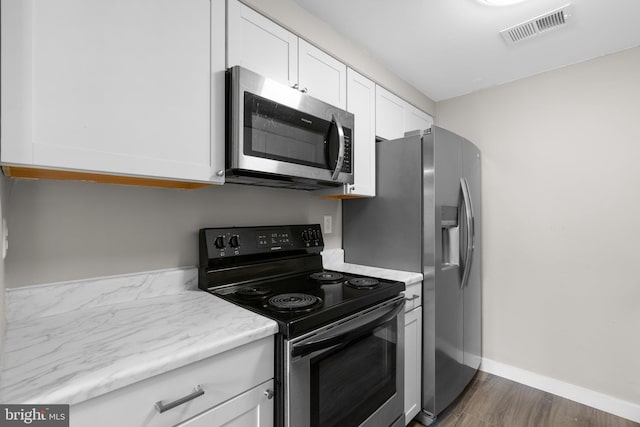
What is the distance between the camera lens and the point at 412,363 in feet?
5.94

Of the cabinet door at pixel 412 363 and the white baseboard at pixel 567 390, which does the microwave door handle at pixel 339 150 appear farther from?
the white baseboard at pixel 567 390

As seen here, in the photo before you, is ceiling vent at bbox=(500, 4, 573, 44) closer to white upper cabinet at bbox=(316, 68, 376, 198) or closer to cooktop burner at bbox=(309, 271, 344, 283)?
white upper cabinet at bbox=(316, 68, 376, 198)

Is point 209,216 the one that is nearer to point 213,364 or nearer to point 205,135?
point 205,135

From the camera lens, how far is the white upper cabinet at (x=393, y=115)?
7.16ft

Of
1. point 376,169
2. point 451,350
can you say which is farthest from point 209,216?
point 451,350

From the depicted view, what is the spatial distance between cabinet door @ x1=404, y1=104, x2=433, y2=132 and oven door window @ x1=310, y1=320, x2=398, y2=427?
1.62 meters

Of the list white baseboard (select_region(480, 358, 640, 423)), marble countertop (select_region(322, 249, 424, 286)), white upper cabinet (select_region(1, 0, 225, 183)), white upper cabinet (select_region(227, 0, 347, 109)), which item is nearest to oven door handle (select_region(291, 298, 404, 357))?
marble countertop (select_region(322, 249, 424, 286))

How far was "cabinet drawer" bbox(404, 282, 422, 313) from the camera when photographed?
177 cm

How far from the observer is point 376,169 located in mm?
2158

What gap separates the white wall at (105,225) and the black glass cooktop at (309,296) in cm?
33

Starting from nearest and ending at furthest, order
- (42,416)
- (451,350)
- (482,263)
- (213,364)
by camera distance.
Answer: (42,416)
(213,364)
(451,350)
(482,263)

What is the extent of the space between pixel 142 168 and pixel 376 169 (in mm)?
1501

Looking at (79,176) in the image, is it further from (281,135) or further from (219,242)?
(281,135)

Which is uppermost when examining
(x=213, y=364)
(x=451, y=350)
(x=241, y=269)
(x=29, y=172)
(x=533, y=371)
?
(x=29, y=172)
